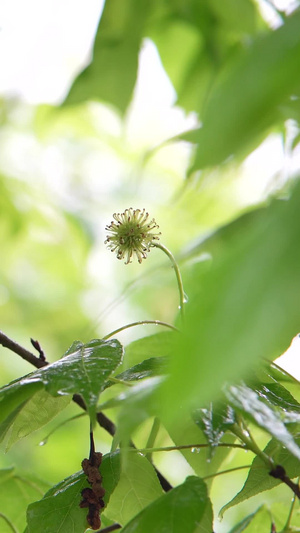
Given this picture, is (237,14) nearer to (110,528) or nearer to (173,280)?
(173,280)

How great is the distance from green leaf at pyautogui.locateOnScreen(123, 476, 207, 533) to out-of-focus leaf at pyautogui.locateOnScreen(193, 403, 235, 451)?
4cm

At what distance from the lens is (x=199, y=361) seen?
17 cm

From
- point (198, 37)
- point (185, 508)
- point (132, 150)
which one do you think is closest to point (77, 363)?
point (185, 508)

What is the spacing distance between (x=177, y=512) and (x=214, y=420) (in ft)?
0.17

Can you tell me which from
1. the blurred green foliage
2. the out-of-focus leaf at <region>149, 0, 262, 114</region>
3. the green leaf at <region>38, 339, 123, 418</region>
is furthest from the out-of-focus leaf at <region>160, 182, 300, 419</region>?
the out-of-focus leaf at <region>149, 0, 262, 114</region>

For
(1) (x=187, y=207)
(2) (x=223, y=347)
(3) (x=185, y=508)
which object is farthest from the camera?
(1) (x=187, y=207)

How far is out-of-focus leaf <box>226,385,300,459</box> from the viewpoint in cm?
30

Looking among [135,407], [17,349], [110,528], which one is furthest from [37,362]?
[135,407]

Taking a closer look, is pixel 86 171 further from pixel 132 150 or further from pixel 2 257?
pixel 2 257

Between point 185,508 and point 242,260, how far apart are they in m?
0.21

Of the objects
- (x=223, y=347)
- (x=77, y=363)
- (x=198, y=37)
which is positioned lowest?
(x=223, y=347)

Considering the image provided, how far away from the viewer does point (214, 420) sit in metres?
0.35

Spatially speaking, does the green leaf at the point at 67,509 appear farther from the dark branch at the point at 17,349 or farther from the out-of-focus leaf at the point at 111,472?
the dark branch at the point at 17,349

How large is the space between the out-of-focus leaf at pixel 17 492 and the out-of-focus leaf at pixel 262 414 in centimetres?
31
